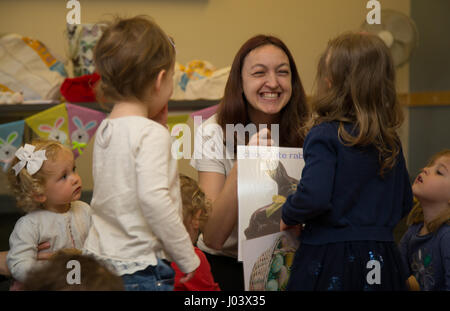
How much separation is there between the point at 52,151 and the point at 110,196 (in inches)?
19.1

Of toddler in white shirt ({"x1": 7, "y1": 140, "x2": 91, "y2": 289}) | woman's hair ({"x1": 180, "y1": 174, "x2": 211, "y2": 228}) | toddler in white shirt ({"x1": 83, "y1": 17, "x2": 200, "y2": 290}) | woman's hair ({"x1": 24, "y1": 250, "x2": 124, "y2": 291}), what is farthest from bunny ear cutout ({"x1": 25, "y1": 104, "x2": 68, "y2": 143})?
woman's hair ({"x1": 24, "y1": 250, "x2": 124, "y2": 291})

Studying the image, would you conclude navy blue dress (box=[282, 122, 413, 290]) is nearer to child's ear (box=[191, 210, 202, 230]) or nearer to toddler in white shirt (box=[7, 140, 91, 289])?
child's ear (box=[191, 210, 202, 230])

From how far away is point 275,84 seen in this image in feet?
5.85

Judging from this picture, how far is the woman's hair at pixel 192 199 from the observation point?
1626mm

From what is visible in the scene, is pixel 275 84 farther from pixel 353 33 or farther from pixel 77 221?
pixel 77 221

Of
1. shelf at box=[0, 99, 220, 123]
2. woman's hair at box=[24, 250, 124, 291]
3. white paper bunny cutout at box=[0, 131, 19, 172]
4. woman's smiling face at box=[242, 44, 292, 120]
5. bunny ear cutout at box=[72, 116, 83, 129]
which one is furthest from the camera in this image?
shelf at box=[0, 99, 220, 123]

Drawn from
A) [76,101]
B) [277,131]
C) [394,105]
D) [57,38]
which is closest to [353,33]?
[394,105]

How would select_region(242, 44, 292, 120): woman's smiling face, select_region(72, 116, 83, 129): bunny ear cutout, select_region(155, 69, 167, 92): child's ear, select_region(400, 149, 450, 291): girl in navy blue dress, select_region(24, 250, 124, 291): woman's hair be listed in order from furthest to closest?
select_region(72, 116, 83, 129): bunny ear cutout, select_region(242, 44, 292, 120): woman's smiling face, select_region(400, 149, 450, 291): girl in navy blue dress, select_region(155, 69, 167, 92): child's ear, select_region(24, 250, 124, 291): woman's hair

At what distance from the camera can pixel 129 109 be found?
4.04 feet

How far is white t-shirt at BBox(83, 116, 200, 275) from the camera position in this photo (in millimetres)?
1143

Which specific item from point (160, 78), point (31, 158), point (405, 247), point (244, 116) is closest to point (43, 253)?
point (31, 158)

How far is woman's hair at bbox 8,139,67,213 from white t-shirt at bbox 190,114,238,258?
0.51 metres

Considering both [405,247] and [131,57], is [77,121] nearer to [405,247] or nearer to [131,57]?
[131,57]

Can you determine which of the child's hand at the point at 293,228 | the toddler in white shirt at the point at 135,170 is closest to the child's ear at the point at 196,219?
the child's hand at the point at 293,228
